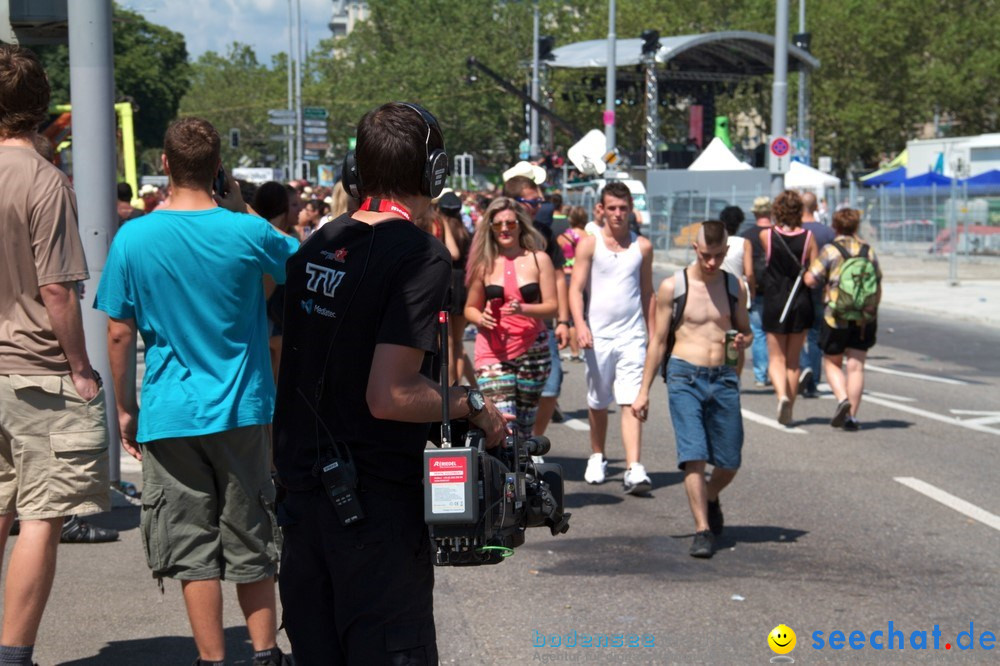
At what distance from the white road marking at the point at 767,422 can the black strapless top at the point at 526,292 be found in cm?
368

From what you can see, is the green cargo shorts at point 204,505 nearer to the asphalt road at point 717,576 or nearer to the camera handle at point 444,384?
the asphalt road at point 717,576

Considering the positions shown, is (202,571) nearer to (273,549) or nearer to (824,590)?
(273,549)

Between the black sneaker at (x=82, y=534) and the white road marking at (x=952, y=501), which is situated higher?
the black sneaker at (x=82, y=534)

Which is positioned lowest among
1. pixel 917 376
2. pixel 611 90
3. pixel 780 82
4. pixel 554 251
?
pixel 917 376

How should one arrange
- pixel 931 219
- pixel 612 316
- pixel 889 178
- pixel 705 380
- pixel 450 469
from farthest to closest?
pixel 889 178, pixel 931 219, pixel 612 316, pixel 705 380, pixel 450 469

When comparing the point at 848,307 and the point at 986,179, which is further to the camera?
the point at 986,179

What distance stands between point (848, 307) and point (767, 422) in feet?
4.05

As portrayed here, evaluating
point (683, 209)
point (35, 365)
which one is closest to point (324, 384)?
point (35, 365)

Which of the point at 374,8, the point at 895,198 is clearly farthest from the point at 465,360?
the point at 374,8

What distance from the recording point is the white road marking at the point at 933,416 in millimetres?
11000

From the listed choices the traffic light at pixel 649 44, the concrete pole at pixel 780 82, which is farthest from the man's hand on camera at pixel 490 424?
the traffic light at pixel 649 44

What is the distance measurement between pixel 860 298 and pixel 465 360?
328 centimetres

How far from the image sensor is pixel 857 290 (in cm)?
1092

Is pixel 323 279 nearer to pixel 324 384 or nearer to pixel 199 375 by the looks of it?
pixel 324 384
